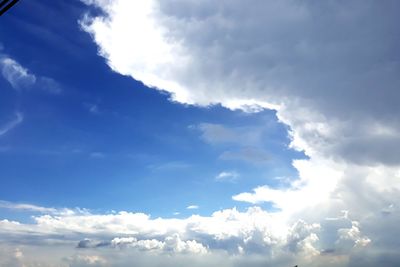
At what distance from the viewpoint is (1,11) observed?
25234 mm
